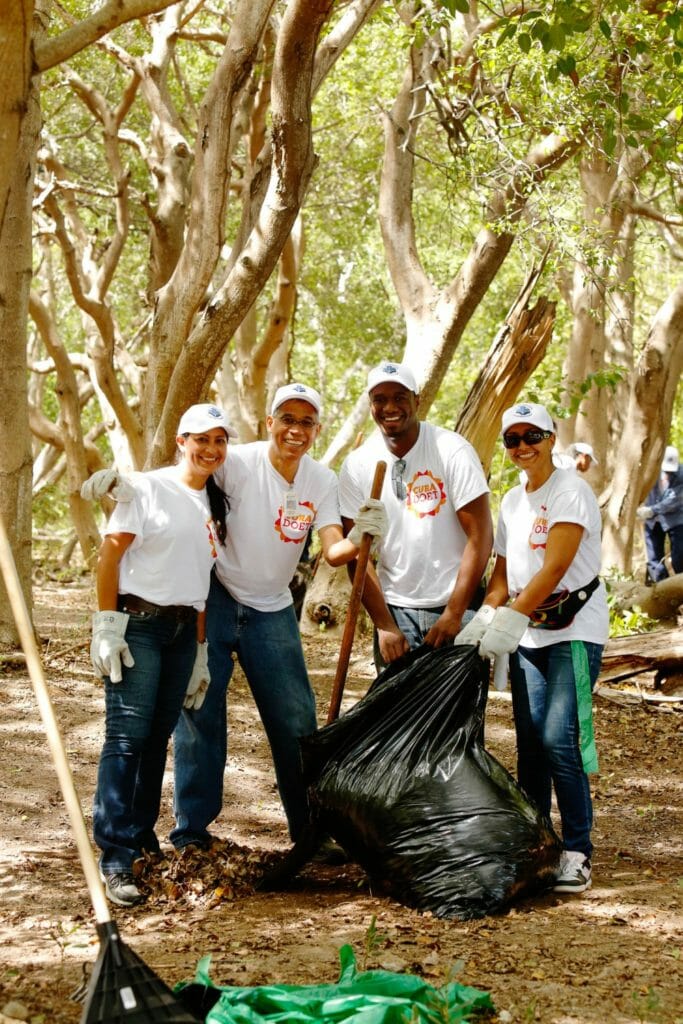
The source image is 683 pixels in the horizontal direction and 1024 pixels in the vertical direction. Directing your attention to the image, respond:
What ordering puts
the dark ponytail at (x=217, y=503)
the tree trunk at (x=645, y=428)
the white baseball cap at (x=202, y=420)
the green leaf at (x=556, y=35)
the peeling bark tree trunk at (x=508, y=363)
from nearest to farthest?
the white baseball cap at (x=202, y=420) < the dark ponytail at (x=217, y=503) < the green leaf at (x=556, y=35) < the peeling bark tree trunk at (x=508, y=363) < the tree trunk at (x=645, y=428)

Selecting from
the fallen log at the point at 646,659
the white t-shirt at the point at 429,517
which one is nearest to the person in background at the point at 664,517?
the fallen log at the point at 646,659

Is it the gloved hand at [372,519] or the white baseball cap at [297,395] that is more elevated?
the white baseball cap at [297,395]

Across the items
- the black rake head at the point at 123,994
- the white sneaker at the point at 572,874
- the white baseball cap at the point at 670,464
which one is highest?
the white baseball cap at the point at 670,464

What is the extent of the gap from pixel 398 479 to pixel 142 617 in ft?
3.60

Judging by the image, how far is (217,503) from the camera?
14.0 ft

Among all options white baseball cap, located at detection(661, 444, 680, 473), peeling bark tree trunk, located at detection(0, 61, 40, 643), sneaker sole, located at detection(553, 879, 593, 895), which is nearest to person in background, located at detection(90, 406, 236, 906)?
sneaker sole, located at detection(553, 879, 593, 895)

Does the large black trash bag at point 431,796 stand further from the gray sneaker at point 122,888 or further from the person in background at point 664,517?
the person in background at point 664,517

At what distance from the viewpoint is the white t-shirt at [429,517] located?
4266mm

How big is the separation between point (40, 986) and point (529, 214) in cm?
A: 698

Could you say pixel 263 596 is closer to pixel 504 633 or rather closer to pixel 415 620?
pixel 415 620

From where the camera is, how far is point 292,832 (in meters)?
4.48

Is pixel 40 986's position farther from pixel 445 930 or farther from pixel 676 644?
pixel 676 644

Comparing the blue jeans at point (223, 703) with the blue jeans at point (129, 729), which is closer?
the blue jeans at point (129, 729)

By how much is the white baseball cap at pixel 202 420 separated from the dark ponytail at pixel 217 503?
228 millimetres
